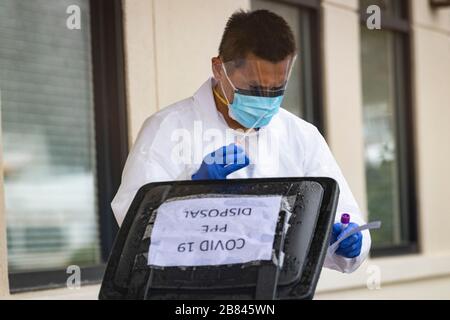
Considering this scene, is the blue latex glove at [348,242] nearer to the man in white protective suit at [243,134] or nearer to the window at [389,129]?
the man in white protective suit at [243,134]

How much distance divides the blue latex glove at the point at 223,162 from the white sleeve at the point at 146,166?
0.13m

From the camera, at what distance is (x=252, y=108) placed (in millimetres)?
2729

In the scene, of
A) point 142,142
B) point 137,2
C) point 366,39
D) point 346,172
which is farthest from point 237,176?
point 366,39

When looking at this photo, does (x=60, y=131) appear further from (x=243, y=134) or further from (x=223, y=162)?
(x=223, y=162)

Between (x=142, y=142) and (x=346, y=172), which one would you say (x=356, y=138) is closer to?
(x=346, y=172)

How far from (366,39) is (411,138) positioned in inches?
35.1

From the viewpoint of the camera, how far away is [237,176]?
2.71 meters

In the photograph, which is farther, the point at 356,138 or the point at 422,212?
the point at 422,212

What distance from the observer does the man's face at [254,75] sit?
2623 millimetres

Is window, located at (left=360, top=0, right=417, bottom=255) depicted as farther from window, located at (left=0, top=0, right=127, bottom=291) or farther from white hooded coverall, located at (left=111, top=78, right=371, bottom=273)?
white hooded coverall, located at (left=111, top=78, right=371, bottom=273)

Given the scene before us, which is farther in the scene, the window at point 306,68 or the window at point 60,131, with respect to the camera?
the window at point 306,68

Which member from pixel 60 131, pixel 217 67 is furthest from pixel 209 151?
pixel 60 131

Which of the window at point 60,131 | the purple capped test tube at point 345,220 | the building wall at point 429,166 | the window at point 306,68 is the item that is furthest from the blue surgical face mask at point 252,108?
the building wall at point 429,166

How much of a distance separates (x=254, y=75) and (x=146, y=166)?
379 millimetres
